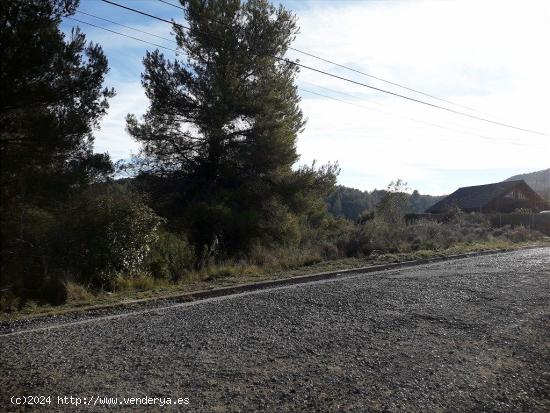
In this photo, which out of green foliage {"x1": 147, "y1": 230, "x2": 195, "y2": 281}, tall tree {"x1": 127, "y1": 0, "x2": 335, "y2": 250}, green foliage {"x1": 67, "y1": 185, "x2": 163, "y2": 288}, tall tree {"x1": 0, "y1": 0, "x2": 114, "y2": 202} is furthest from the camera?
tall tree {"x1": 127, "y1": 0, "x2": 335, "y2": 250}

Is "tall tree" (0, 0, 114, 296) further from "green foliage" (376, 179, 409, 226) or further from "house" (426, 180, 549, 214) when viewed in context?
"house" (426, 180, 549, 214)

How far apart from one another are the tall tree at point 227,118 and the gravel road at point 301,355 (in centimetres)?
1446

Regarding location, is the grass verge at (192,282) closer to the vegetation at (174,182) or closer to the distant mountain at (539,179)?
the vegetation at (174,182)

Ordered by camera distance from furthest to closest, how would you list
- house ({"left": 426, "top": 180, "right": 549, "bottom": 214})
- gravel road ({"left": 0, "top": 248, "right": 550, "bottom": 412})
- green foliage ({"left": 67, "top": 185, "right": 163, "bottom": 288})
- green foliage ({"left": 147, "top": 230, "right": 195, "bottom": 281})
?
house ({"left": 426, "top": 180, "right": 549, "bottom": 214}) → green foliage ({"left": 147, "top": 230, "right": 195, "bottom": 281}) → green foliage ({"left": 67, "top": 185, "right": 163, "bottom": 288}) → gravel road ({"left": 0, "top": 248, "right": 550, "bottom": 412})

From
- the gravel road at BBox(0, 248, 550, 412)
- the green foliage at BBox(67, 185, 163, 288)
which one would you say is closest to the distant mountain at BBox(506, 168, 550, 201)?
the green foliage at BBox(67, 185, 163, 288)

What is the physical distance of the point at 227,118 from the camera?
2384 centimetres

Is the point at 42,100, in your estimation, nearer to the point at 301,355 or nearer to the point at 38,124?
the point at 38,124

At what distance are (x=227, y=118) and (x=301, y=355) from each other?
1887cm

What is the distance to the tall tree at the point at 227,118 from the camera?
23.6 m

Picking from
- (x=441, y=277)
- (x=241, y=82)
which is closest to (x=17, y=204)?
(x=441, y=277)

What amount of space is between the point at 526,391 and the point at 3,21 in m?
7.29

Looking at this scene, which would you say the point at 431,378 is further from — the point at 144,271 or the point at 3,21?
the point at 144,271

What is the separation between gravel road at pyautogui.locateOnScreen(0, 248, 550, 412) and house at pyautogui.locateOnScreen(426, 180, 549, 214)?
52356 millimetres

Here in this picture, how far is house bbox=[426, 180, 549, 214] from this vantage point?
196 feet
